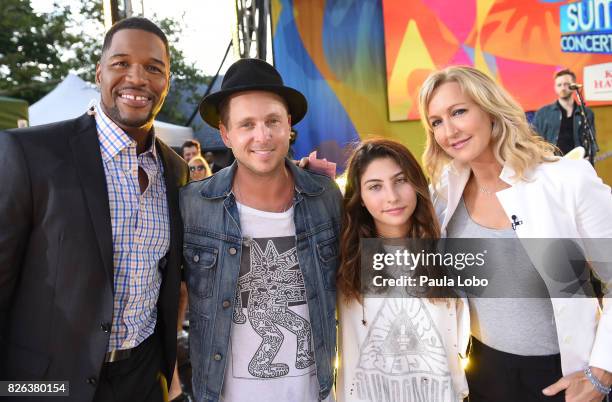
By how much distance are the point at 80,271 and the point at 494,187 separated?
168 cm

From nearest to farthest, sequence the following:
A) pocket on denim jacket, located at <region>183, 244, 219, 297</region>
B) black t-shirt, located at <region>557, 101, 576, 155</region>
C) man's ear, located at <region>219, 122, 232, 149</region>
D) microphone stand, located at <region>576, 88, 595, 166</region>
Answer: pocket on denim jacket, located at <region>183, 244, 219, 297</region> < man's ear, located at <region>219, 122, 232, 149</region> < microphone stand, located at <region>576, 88, 595, 166</region> < black t-shirt, located at <region>557, 101, 576, 155</region>

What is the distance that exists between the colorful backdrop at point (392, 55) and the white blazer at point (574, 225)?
5.05m

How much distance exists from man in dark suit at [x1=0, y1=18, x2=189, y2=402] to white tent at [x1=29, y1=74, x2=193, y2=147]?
296 inches

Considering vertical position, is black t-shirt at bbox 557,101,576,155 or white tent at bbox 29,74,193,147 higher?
white tent at bbox 29,74,193,147

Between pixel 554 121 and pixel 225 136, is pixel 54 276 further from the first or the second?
pixel 554 121

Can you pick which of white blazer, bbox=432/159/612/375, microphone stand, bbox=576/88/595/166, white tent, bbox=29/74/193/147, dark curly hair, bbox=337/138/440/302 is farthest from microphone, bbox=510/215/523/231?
white tent, bbox=29/74/193/147

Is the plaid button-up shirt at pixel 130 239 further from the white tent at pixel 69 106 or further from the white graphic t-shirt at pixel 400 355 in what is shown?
the white tent at pixel 69 106

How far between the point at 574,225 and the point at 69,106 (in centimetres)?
1003

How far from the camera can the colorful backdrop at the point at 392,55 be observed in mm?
6559

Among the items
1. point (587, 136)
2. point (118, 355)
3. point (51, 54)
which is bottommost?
point (118, 355)

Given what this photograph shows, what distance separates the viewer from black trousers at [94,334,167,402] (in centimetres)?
173

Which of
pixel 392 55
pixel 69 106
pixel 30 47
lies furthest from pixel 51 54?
pixel 392 55

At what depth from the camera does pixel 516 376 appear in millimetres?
1809

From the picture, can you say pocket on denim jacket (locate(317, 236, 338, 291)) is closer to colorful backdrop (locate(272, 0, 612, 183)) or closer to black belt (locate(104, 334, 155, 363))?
black belt (locate(104, 334, 155, 363))
